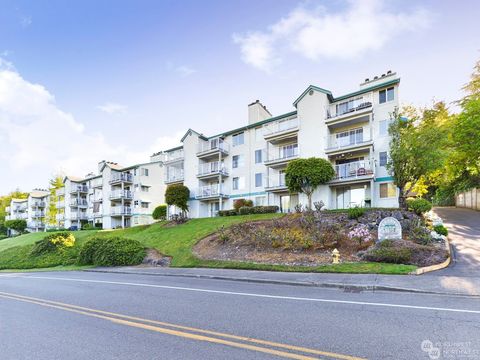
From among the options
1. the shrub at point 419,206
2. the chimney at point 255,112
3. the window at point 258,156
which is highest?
the chimney at point 255,112

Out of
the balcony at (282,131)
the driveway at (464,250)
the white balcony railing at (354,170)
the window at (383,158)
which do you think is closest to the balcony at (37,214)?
the balcony at (282,131)

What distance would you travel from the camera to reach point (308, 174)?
2309cm

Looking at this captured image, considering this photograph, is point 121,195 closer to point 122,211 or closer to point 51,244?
point 122,211

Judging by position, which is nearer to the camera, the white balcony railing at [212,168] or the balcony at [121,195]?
the white balcony railing at [212,168]

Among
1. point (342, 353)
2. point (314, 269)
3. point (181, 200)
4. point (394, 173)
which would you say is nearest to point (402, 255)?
point (314, 269)

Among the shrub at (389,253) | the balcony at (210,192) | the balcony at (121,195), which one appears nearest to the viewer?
the shrub at (389,253)

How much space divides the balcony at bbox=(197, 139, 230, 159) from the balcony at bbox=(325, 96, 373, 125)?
12.5 meters

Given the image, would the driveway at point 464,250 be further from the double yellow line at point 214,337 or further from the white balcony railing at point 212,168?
the white balcony railing at point 212,168

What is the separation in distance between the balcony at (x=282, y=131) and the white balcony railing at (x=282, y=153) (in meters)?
0.82

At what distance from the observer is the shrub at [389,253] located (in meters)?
11.4

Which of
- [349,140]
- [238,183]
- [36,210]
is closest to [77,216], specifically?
[36,210]

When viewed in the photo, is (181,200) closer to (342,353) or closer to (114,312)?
(114,312)

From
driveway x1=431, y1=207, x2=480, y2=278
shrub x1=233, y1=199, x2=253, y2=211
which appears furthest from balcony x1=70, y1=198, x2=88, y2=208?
driveway x1=431, y1=207, x2=480, y2=278

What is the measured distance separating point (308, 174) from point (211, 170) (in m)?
13.1
